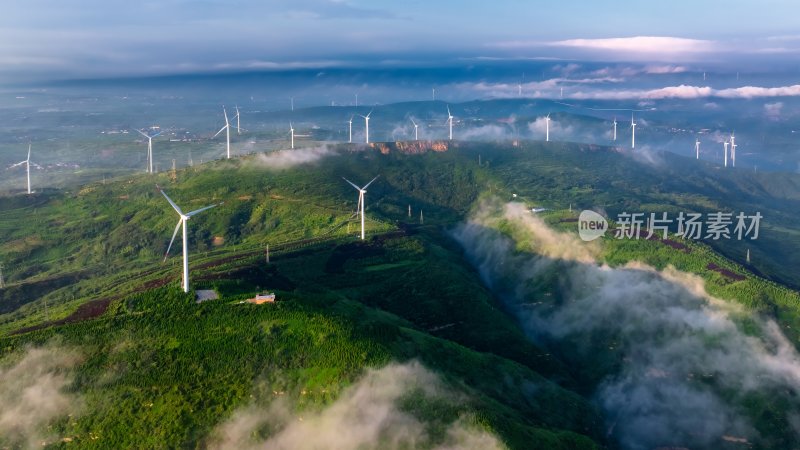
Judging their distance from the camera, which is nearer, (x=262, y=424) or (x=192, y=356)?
(x=262, y=424)

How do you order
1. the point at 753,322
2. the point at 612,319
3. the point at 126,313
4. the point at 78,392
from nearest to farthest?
1. the point at 78,392
2. the point at 126,313
3. the point at 753,322
4. the point at 612,319

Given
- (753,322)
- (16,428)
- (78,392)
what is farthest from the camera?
(753,322)

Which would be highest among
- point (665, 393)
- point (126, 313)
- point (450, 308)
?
point (126, 313)

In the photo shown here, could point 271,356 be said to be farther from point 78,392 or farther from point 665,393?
point 665,393

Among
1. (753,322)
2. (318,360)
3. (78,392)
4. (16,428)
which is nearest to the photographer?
(16,428)

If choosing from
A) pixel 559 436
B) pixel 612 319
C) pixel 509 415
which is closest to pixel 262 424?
pixel 509 415

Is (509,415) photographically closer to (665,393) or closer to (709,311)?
(665,393)

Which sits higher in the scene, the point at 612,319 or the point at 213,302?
the point at 213,302

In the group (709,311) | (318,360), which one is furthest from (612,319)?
(318,360)

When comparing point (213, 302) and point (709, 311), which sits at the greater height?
point (213, 302)
